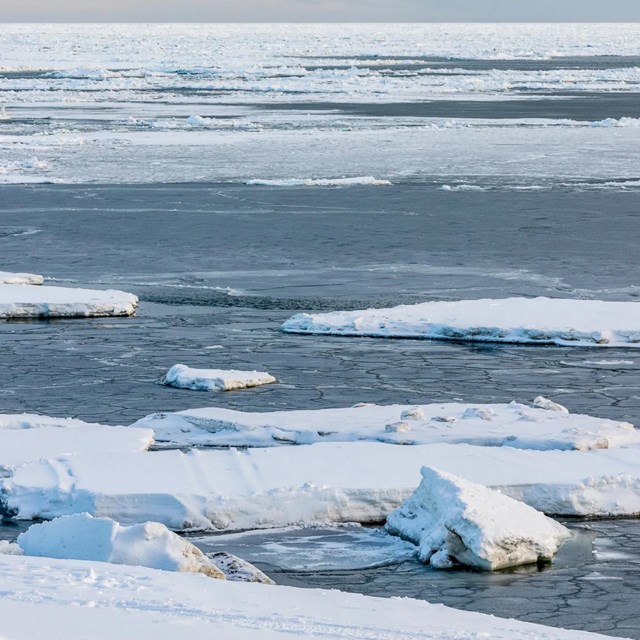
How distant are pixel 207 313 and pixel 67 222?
6.43 meters

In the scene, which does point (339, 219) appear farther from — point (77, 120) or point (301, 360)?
point (77, 120)

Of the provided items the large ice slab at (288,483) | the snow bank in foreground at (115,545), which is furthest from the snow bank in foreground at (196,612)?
the large ice slab at (288,483)

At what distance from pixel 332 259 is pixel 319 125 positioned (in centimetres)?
1964

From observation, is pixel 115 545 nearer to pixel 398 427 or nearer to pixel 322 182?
pixel 398 427

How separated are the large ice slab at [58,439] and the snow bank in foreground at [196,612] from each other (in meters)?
2.08

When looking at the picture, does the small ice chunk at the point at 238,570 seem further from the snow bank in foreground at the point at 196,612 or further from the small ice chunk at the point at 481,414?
the small ice chunk at the point at 481,414

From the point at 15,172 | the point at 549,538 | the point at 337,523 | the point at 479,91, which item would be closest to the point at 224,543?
the point at 337,523

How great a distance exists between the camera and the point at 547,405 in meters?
8.66

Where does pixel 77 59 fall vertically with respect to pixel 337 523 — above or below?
above

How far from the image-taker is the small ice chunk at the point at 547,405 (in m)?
8.60

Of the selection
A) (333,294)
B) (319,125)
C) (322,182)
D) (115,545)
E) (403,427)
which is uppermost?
(319,125)

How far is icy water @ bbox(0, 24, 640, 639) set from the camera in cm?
634

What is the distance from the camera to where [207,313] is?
1224 cm

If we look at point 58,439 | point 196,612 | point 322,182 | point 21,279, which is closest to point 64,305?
point 21,279
